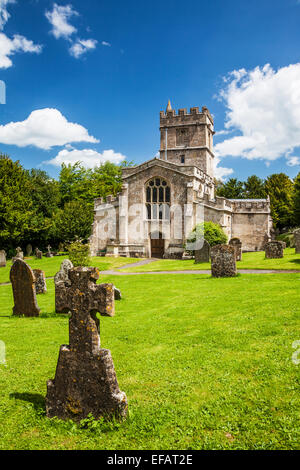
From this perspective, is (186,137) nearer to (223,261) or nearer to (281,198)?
(281,198)

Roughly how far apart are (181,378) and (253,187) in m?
54.1

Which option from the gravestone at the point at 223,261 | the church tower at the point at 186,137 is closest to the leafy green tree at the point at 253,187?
the church tower at the point at 186,137

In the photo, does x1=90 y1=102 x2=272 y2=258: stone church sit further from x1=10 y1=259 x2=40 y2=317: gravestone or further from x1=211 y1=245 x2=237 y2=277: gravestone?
x1=10 y1=259 x2=40 y2=317: gravestone

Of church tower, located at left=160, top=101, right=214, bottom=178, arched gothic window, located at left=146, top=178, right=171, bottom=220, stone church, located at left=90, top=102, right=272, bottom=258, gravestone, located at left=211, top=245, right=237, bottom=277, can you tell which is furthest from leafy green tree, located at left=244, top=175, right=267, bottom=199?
gravestone, located at left=211, top=245, right=237, bottom=277

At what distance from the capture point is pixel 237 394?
165 inches

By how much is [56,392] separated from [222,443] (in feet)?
7.19

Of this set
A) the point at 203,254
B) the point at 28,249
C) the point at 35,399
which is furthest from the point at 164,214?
the point at 35,399

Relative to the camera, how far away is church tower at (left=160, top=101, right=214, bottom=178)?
4031 centimetres

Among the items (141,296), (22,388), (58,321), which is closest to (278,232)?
(141,296)

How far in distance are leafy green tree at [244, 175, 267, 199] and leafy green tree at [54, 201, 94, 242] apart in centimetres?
2972

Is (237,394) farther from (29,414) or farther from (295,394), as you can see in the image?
(29,414)

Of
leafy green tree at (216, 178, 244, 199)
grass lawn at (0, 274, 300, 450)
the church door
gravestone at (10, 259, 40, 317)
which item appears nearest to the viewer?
grass lawn at (0, 274, 300, 450)

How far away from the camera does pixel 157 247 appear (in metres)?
31.9
